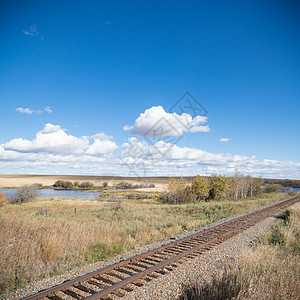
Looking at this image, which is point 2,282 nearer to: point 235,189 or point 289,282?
point 289,282

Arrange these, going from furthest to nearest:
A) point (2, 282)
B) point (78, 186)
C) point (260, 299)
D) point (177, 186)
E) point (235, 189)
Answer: point (78, 186) → point (235, 189) → point (177, 186) → point (2, 282) → point (260, 299)

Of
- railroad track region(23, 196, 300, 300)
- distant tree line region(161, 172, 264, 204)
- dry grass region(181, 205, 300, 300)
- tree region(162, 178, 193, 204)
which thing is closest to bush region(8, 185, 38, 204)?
distant tree line region(161, 172, 264, 204)

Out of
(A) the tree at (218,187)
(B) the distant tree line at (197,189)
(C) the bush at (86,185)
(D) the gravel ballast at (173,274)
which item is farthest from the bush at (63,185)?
(D) the gravel ballast at (173,274)

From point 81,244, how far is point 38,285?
277cm

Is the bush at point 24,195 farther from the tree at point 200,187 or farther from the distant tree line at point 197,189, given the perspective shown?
the tree at point 200,187

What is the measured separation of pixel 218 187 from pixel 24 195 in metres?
48.5

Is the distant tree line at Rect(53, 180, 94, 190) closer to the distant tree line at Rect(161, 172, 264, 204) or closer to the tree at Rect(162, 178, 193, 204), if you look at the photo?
the distant tree line at Rect(161, 172, 264, 204)

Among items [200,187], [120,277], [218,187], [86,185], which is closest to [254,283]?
[120,277]

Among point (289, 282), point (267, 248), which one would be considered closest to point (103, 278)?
point (289, 282)

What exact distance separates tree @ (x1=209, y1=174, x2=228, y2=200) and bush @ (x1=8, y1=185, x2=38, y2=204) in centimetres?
4667

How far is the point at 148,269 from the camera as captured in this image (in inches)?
234

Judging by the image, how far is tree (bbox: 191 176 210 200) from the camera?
48.2m

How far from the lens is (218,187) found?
50500 mm

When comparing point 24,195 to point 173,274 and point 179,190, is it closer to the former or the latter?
point 179,190
